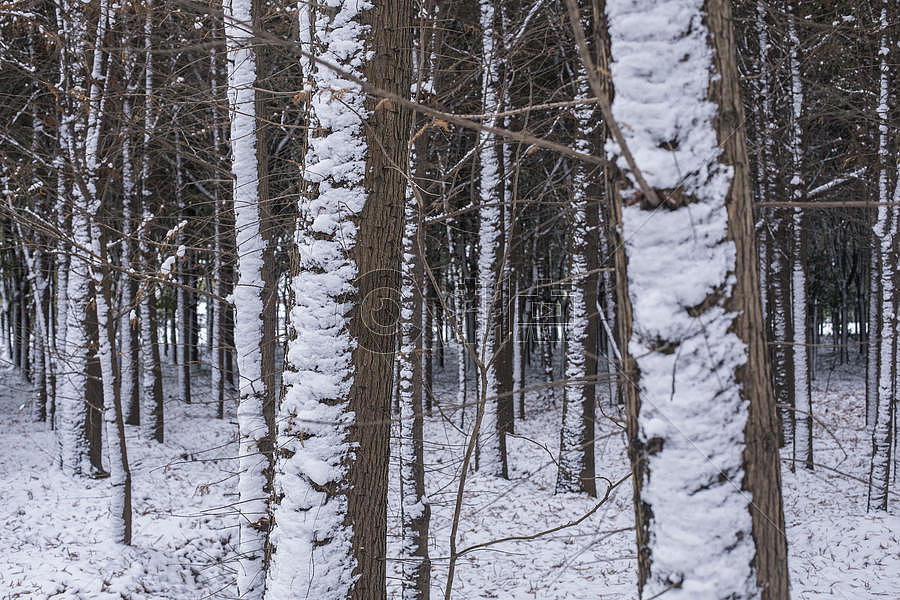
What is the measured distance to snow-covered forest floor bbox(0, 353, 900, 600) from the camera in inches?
263

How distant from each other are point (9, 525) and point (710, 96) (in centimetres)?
1018

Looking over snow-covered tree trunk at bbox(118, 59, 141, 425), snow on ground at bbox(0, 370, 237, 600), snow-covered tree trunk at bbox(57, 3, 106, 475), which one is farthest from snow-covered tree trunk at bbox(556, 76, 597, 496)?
snow-covered tree trunk at bbox(118, 59, 141, 425)

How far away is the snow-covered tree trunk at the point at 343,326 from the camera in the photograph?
10.1 feet

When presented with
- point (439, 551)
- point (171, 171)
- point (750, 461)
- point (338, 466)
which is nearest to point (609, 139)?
point (750, 461)

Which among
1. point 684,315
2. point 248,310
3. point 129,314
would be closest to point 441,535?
point 248,310

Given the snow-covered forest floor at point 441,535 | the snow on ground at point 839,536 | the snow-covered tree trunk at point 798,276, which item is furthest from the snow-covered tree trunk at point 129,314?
the snow-covered tree trunk at point 798,276

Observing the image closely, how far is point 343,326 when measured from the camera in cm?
319

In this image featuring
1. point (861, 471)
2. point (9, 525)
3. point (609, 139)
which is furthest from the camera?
point (861, 471)

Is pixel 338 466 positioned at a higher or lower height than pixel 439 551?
higher

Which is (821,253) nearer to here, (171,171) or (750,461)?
(171,171)

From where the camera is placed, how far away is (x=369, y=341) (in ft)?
10.7

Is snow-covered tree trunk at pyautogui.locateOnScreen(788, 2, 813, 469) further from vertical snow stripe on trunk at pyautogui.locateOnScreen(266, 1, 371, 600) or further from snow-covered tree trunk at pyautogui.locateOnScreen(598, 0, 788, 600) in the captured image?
snow-covered tree trunk at pyautogui.locateOnScreen(598, 0, 788, 600)

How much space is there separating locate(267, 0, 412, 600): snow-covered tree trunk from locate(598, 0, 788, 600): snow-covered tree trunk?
5.12 feet

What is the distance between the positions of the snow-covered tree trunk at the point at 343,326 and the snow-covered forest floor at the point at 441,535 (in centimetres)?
152
